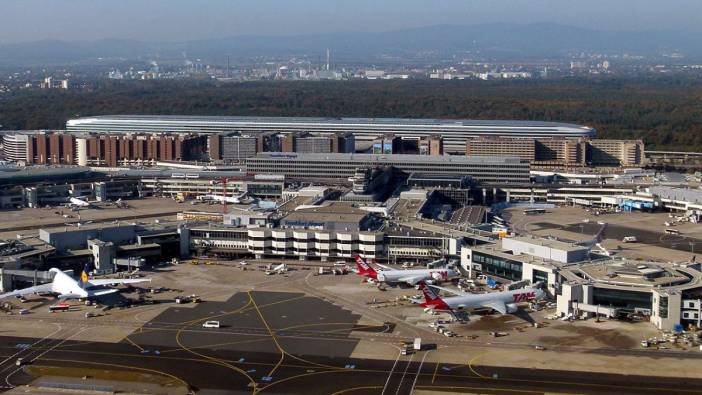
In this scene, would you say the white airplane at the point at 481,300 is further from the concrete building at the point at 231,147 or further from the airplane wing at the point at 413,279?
the concrete building at the point at 231,147

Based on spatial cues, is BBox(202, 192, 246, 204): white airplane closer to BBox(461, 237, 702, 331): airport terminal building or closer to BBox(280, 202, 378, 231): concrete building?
BBox(280, 202, 378, 231): concrete building

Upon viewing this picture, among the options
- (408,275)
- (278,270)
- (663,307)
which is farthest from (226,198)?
(663,307)

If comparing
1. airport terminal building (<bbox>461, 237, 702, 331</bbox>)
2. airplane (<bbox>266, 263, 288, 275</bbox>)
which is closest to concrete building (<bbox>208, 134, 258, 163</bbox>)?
airplane (<bbox>266, 263, 288, 275</bbox>)

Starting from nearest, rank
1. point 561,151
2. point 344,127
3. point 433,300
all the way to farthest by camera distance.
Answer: point 433,300 < point 561,151 < point 344,127

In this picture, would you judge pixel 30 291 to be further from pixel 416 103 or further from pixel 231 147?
pixel 416 103

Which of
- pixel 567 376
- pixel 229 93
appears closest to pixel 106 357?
pixel 567 376

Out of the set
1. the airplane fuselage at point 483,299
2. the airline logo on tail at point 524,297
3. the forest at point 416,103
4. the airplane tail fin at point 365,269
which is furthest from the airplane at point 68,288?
the forest at point 416,103
